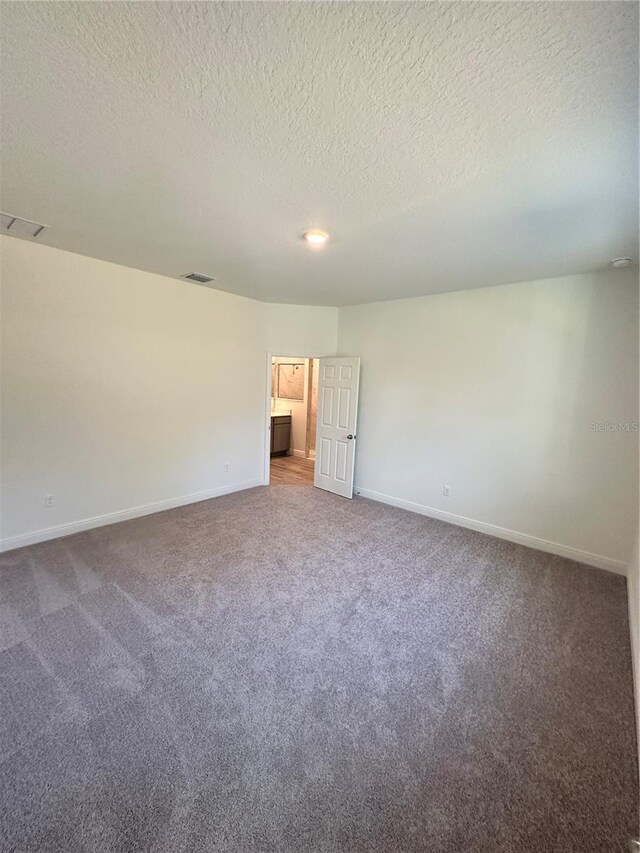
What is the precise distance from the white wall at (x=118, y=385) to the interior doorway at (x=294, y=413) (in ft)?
6.71

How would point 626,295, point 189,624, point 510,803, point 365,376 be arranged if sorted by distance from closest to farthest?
1. point 510,803
2. point 189,624
3. point 626,295
4. point 365,376

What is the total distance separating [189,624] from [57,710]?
30.4 inches

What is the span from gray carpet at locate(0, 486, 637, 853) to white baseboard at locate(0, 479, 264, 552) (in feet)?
0.47

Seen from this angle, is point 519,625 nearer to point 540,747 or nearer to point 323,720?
point 540,747

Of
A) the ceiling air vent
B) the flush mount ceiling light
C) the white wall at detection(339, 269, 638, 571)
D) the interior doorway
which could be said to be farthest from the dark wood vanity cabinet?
the flush mount ceiling light

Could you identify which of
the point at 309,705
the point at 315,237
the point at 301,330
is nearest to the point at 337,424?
the point at 301,330

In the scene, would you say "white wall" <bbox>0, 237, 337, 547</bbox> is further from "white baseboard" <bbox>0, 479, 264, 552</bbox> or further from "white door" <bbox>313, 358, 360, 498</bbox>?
"white door" <bbox>313, 358, 360, 498</bbox>

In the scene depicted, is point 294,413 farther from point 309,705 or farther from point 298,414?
point 309,705

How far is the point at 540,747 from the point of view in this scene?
5.46ft

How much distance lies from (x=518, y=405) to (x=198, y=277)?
148 inches

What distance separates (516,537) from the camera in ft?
12.5

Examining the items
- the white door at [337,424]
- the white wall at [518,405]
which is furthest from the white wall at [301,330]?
the white wall at [518,405]

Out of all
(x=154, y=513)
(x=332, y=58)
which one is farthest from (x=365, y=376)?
(x=332, y=58)

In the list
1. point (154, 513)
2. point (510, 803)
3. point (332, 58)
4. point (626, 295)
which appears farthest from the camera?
point (154, 513)
